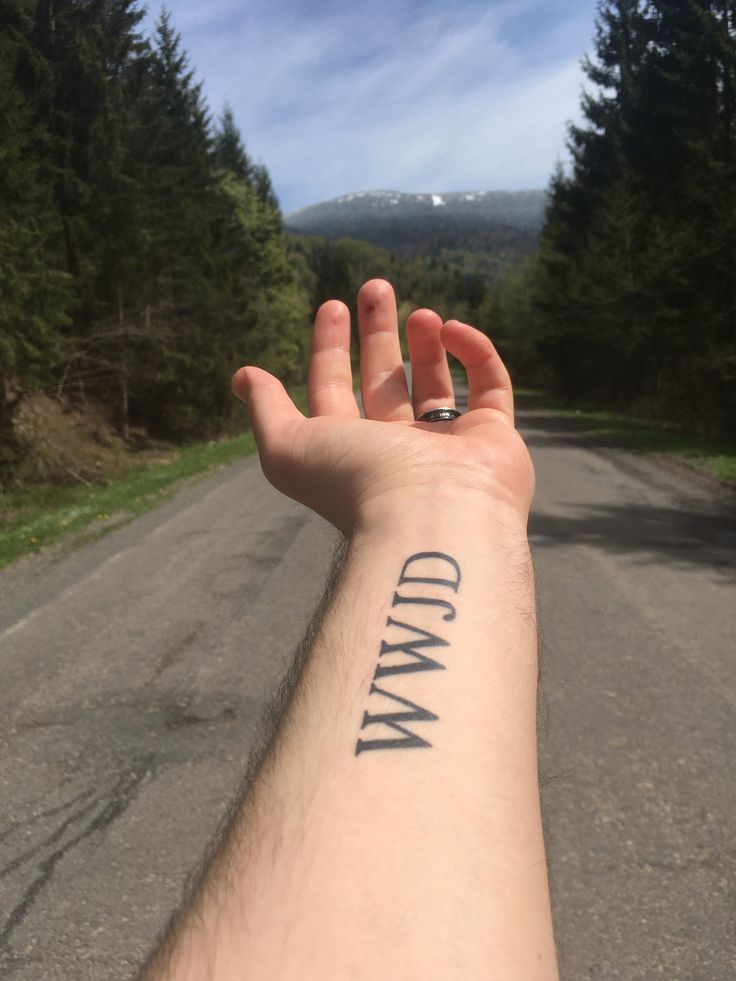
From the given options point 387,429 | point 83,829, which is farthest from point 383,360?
point 83,829

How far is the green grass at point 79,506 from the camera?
27.2 feet

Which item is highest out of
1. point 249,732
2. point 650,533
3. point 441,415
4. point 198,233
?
point 198,233

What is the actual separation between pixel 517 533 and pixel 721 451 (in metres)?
13.3

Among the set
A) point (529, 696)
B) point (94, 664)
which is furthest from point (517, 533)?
point (94, 664)

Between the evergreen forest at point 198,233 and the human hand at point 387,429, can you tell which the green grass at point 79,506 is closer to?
the evergreen forest at point 198,233

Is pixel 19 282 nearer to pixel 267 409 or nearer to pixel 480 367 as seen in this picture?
pixel 267 409

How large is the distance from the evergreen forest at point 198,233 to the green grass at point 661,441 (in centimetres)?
93

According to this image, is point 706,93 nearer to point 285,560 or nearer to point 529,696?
point 285,560

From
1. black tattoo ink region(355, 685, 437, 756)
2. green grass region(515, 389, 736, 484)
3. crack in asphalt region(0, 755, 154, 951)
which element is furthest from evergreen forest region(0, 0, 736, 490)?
black tattoo ink region(355, 685, 437, 756)

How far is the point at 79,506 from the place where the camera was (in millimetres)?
10414

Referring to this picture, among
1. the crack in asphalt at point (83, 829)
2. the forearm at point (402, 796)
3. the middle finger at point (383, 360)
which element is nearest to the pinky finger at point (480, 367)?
the middle finger at point (383, 360)

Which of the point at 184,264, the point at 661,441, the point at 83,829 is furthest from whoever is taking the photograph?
the point at 184,264

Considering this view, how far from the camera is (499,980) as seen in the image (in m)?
0.73

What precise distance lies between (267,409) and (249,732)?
2.28 meters
